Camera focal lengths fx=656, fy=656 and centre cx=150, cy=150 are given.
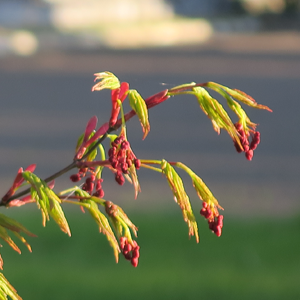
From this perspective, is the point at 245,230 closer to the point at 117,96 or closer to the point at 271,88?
the point at 117,96

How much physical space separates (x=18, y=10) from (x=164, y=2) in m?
9.31

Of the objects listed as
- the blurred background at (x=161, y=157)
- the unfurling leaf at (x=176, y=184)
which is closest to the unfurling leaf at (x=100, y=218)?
the unfurling leaf at (x=176, y=184)

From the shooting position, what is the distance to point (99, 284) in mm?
4477

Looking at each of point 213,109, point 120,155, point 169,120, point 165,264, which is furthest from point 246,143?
point 169,120

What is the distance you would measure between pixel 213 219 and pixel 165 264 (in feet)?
12.5

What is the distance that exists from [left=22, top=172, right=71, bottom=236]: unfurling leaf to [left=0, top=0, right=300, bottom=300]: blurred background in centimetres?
290

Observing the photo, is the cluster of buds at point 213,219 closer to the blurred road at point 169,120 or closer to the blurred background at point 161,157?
the blurred background at point 161,157

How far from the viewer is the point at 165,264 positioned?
4.88 m

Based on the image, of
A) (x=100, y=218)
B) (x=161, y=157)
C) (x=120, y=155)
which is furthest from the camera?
(x=161, y=157)

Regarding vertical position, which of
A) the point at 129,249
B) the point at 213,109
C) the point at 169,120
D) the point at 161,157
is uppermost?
the point at 213,109

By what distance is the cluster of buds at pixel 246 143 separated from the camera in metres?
1.06

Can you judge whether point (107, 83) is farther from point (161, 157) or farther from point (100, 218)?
point (161, 157)

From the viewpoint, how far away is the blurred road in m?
7.31

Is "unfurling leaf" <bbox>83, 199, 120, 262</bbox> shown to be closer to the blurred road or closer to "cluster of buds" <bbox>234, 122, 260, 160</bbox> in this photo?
"cluster of buds" <bbox>234, 122, 260, 160</bbox>
